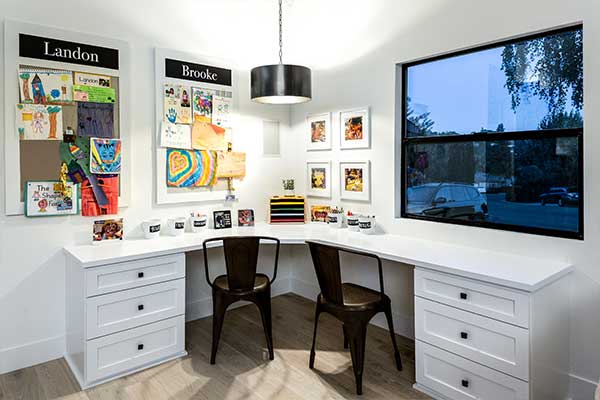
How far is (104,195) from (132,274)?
27.0 inches

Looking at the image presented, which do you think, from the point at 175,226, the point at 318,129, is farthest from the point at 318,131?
the point at 175,226

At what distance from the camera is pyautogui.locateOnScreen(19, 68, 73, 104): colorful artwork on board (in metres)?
2.62

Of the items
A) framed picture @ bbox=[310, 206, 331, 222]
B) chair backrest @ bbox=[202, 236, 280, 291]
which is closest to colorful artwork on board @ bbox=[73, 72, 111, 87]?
chair backrest @ bbox=[202, 236, 280, 291]

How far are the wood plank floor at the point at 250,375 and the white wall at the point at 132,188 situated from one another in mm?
242

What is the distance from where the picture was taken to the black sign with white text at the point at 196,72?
324 centimetres

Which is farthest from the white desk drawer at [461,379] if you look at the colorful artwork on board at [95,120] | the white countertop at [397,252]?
the colorful artwork on board at [95,120]

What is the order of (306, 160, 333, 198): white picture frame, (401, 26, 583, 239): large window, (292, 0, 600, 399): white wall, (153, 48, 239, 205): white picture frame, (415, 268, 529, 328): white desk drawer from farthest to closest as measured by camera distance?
(306, 160, 333, 198): white picture frame, (153, 48, 239, 205): white picture frame, (401, 26, 583, 239): large window, (292, 0, 600, 399): white wall, (415, 268, 529, 328): white desk drawer

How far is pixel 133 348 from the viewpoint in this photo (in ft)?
8.54

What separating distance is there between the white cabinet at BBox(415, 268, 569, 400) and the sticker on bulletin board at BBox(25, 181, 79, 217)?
226 centimetres

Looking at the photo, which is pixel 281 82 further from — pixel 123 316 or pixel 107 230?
pixel 123 316

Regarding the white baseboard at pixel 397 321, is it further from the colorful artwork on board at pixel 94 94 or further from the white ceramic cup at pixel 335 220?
the colorful artwork on board at pixel 94 94

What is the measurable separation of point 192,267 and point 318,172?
1.37m

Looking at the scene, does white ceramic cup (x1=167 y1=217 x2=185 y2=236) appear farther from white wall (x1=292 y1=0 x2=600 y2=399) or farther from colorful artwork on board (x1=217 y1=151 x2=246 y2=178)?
white wall (x1=292 y1=0 x2=600 y2=399)

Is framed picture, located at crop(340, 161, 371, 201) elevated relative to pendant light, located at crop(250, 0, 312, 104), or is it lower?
lower
